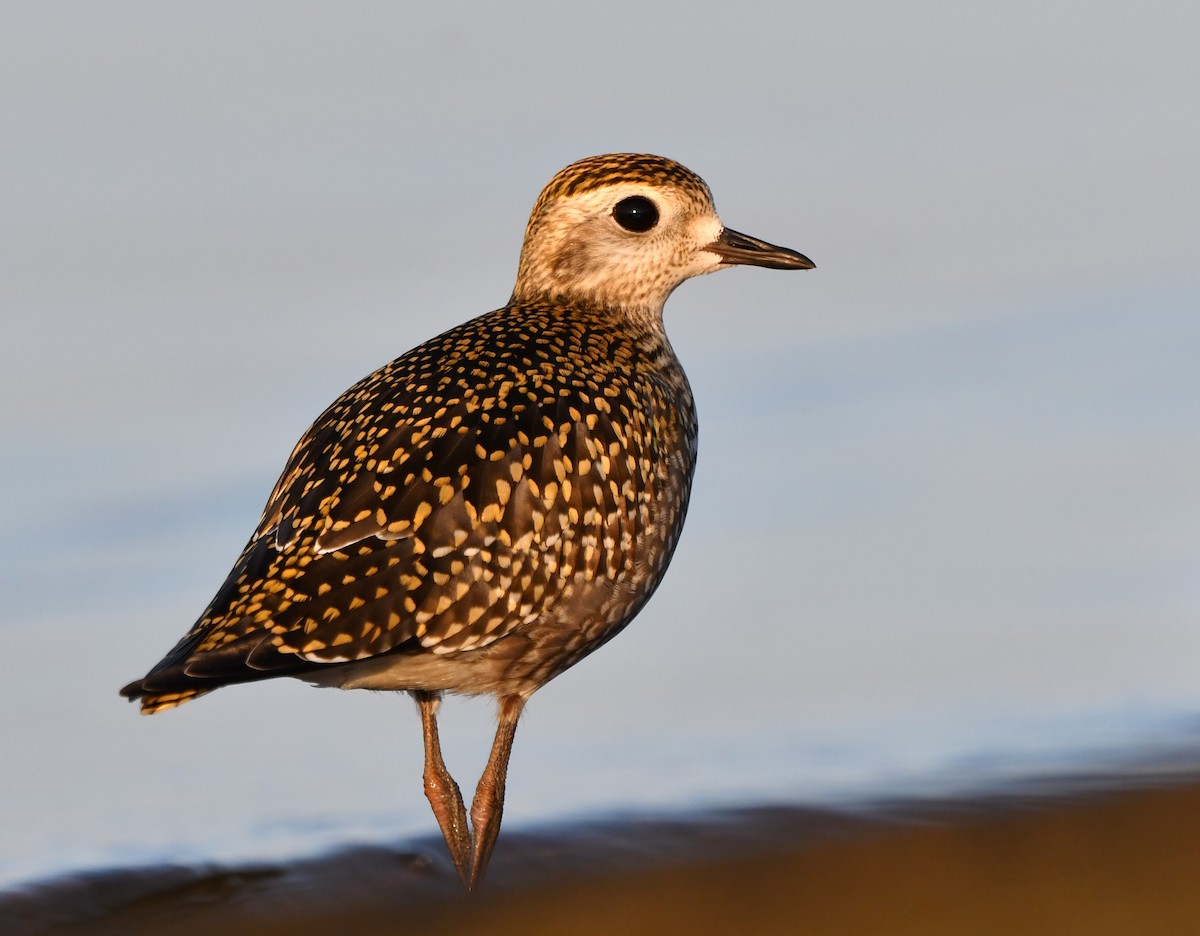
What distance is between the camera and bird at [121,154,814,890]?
827 centimetres

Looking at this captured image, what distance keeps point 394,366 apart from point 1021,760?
342cm

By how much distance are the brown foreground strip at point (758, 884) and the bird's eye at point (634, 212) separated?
3329 mm

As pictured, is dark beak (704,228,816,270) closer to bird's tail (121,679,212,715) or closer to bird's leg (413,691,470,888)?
bird's leg (413,691,470,888)

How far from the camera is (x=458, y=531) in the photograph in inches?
333

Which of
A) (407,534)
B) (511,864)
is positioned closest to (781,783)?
(511,864)

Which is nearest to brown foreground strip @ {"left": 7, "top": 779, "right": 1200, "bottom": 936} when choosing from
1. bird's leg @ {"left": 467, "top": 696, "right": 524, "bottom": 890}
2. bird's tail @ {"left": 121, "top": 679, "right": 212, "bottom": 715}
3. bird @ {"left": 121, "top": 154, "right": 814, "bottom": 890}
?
bird's leg @ {"left": 467, "top": 696, "right": 524, "bottom": 890}

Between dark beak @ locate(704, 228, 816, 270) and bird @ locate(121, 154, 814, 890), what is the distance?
87 centimetres

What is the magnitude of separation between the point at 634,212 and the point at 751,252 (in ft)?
2.31

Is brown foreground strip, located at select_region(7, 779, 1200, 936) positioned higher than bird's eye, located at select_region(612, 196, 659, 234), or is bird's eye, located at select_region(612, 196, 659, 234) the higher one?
bird's eye, located at select_region(612, 196, 659, 234)

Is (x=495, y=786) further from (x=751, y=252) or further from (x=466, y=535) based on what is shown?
(x=751, y=252)

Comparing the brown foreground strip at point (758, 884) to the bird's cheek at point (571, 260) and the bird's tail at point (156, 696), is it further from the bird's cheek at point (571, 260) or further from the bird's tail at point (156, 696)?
the bird's cheek at point (571, 260)

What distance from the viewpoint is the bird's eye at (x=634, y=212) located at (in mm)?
10625

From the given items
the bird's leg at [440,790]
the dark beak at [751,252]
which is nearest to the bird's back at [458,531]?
the bird's leg at [440,790]

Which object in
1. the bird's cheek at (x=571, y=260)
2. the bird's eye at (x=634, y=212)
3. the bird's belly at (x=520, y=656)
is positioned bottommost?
the bird's belly at (x=520, y=656)
